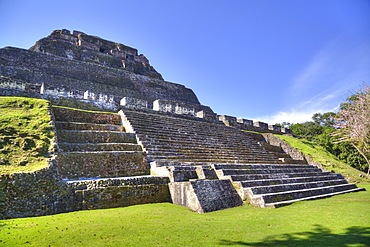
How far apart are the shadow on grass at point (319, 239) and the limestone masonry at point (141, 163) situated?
1.94m

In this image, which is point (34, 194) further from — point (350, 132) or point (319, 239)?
point (350, 132)

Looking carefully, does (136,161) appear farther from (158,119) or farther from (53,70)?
(53,70)

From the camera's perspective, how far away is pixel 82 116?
9.41m

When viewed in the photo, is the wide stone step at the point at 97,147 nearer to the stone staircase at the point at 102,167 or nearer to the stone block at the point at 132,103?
the stone staircase at the point at 102,167

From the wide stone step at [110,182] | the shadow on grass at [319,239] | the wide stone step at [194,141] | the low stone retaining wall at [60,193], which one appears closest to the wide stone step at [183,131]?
the wide stone step at [194,141]

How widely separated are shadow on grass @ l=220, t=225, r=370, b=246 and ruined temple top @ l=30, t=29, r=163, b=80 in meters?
23.7

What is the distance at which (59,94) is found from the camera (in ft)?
34.5

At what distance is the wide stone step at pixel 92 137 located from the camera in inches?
294

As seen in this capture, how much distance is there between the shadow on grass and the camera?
321 centimetres

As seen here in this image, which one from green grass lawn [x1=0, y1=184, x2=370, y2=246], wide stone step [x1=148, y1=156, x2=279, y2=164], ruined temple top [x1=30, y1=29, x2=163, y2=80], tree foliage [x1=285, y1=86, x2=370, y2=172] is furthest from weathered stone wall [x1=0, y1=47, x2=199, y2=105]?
tree foliage [x1=285, y1=86, x2=370, y2=172]

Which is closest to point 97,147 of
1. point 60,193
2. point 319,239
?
point 60,193

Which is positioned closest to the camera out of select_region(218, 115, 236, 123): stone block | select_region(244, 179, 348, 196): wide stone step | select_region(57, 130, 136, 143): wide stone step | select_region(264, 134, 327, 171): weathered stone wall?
select_region(244, 179, 348, 196): wide stone step

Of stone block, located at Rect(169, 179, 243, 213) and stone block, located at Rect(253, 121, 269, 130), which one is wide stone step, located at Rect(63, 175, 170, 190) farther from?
stone block, located at Rect(253, 121, 269, 130)

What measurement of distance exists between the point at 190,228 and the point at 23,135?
5.07 metres
